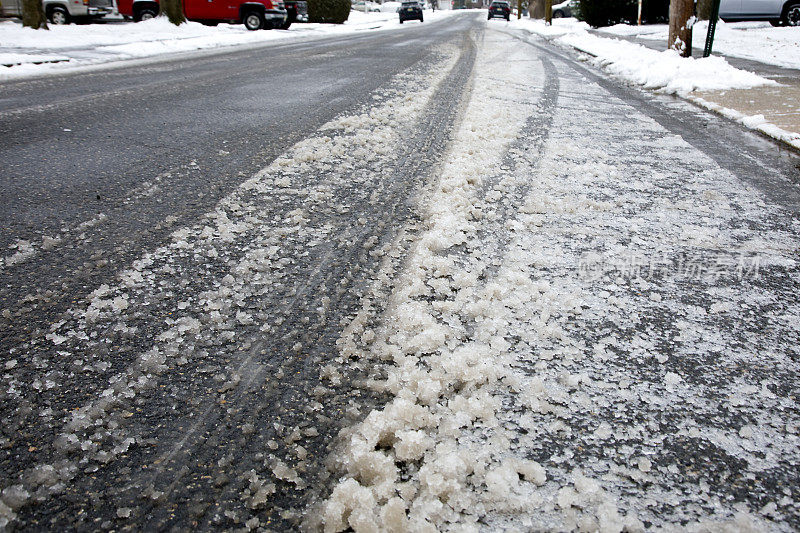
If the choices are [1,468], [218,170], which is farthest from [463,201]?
[1,468]

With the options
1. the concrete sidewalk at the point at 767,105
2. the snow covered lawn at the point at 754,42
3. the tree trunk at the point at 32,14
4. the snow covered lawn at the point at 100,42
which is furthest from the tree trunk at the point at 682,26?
the tree trunk at the point at 32,14

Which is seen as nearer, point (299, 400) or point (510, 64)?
point (299, 400)

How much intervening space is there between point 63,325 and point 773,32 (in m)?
16.2

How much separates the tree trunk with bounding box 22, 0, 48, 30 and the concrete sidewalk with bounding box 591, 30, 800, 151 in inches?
628

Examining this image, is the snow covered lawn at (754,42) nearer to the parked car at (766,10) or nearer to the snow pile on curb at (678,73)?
the parked car at (766,10)

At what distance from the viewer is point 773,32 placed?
41.1 feet

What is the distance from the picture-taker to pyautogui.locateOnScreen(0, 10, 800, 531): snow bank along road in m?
1.00

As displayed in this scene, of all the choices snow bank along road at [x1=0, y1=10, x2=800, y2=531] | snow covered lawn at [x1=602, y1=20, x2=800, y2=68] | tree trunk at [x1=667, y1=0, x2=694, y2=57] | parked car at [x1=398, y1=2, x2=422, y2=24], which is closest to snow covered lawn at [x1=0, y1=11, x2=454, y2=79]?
snow bank along road at [x1=0, y1=10, x2=800, y2=531]

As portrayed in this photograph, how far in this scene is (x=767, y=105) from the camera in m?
4.76

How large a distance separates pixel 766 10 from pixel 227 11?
17.0 meters

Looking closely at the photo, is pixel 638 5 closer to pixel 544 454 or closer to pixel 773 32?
pixel 773 32

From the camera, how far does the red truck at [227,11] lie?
16.9 m

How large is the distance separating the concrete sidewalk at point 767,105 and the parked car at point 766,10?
1105cm

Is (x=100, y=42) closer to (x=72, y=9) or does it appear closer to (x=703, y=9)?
(x=72, y=9)
